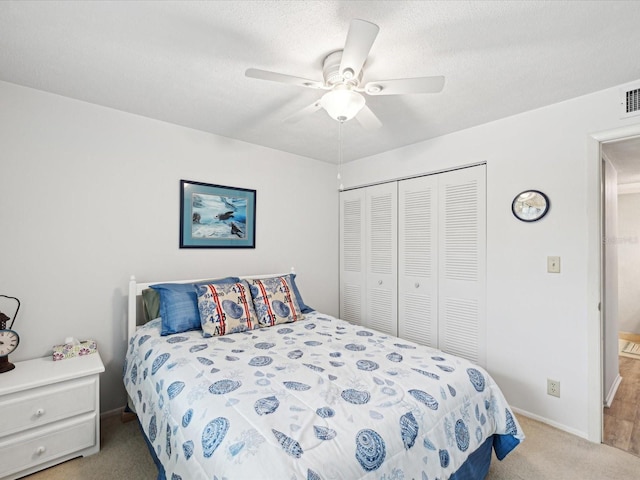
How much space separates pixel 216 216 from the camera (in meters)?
3.10

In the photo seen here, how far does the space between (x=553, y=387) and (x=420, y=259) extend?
144 cm

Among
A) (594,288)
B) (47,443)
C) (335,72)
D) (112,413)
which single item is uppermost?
(335,72)

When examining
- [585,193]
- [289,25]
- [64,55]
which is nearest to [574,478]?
[585,193]

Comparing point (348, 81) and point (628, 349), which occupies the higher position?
point (348, 81)

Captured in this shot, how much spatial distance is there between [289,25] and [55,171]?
2006 mm

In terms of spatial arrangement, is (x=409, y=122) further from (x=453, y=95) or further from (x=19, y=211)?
(x=19, y=211)

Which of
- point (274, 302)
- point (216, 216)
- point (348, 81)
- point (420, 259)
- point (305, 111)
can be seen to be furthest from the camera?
point (420, 259)

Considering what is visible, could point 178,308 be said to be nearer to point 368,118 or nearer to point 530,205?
point 368,118

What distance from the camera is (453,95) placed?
7.45 ft

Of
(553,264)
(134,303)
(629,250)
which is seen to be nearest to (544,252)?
(553,264)

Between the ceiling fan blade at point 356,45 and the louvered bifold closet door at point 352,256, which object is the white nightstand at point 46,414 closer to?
the ceiling fan blade at point 356,45

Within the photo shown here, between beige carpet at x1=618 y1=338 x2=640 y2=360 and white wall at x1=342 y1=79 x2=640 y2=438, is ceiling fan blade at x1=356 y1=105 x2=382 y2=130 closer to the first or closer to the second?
white wall at x1=342 y1=79 x2=640 y2=438

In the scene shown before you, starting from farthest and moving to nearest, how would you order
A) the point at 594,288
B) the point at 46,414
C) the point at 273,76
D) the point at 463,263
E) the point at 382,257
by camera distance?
the point at 382,257 < the point at 463,263 < the point at 594,288 < the point at 46,414 < the point at 273,76

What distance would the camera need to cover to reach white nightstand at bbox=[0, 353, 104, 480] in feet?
5.88
